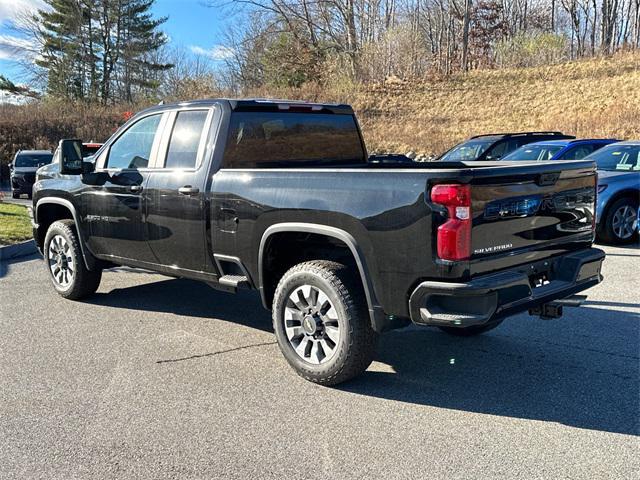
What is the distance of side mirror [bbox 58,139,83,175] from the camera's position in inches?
230

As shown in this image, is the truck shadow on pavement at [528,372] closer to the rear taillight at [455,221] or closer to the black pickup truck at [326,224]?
the black pickup truck at [326,224]

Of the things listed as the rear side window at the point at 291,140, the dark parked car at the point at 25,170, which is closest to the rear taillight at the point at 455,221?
the rear side window at the point at 291,140

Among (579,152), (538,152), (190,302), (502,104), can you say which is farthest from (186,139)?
(502,104)

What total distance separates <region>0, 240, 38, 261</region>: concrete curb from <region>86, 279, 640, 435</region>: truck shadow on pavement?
13.6 feet

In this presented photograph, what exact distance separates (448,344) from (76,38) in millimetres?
45398

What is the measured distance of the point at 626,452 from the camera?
130 inches

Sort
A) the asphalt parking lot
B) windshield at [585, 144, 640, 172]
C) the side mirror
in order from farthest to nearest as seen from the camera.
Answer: windshield at [585, 144, 640, 172], the side mirror, the asphalt parking lot

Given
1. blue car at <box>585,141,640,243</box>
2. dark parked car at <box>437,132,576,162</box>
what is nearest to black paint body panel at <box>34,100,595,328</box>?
blue car at <box>585,141,640,243</box>

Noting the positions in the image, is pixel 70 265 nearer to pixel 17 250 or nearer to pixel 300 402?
pixel 17 250

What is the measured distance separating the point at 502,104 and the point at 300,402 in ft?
96.8

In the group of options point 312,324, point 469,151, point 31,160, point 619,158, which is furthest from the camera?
point 31,160

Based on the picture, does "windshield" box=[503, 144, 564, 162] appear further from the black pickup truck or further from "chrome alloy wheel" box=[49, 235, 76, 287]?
"chrome alloy wheel" box=[49, 235, 76, 287]

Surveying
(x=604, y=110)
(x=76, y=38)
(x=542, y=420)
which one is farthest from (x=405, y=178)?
(x=76, y=38)

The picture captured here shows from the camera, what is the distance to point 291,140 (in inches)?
215
